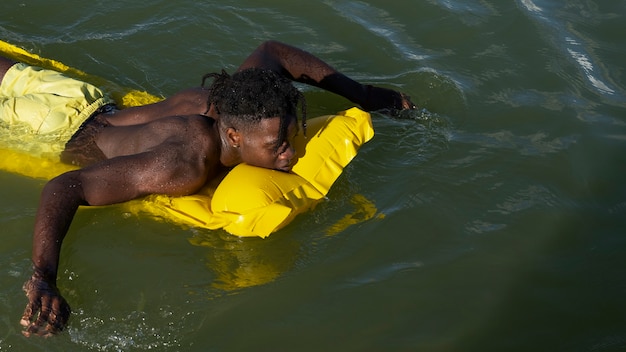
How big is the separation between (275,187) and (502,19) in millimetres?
3505

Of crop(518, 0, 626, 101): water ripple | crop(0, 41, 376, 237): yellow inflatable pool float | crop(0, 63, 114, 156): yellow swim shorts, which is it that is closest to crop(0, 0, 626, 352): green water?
crop(518, 0, 626, 101): water ripple

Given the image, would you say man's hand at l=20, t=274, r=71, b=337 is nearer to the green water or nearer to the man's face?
the green water

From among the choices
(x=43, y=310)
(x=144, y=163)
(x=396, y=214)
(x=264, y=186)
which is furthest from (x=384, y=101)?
(x=43, y=310)

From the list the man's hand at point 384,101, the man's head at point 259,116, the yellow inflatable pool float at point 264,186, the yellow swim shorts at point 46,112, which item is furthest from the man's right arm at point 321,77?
the yellow swim shorts at point 46,112

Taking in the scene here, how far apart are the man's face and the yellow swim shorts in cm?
118

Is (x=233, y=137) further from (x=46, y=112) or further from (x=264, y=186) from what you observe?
(x=46, y=112)

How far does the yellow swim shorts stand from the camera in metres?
5.06

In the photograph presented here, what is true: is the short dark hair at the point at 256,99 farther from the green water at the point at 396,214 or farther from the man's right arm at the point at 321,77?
the man's right arm at the point at 321,77

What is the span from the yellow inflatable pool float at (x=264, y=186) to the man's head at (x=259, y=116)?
0.11 meters

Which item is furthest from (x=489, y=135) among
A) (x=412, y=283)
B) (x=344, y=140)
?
(x=412, y=283)

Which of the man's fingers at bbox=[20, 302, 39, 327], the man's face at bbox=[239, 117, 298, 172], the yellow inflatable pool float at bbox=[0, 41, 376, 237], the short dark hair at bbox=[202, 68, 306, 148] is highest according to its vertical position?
the short dark hair at bbox=[202, 68, 306, 148]

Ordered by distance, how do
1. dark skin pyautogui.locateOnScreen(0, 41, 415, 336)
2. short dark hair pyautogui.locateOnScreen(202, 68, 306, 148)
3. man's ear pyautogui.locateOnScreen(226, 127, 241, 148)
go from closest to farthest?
dark skin pyautogui.locateOnScreen(0, 41, 415, 336) → short dark hair pyautogui.locateOnScreen(202, 68, 306, 148) → man's ear pyautogui.locateOnScreen(226, 127, 241, 148)

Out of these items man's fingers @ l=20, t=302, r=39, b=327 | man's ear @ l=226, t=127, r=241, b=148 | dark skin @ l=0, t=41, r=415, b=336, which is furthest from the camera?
man's ear @ l=226, t=127, r=241, b=148

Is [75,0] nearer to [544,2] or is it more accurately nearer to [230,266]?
[230,266]
